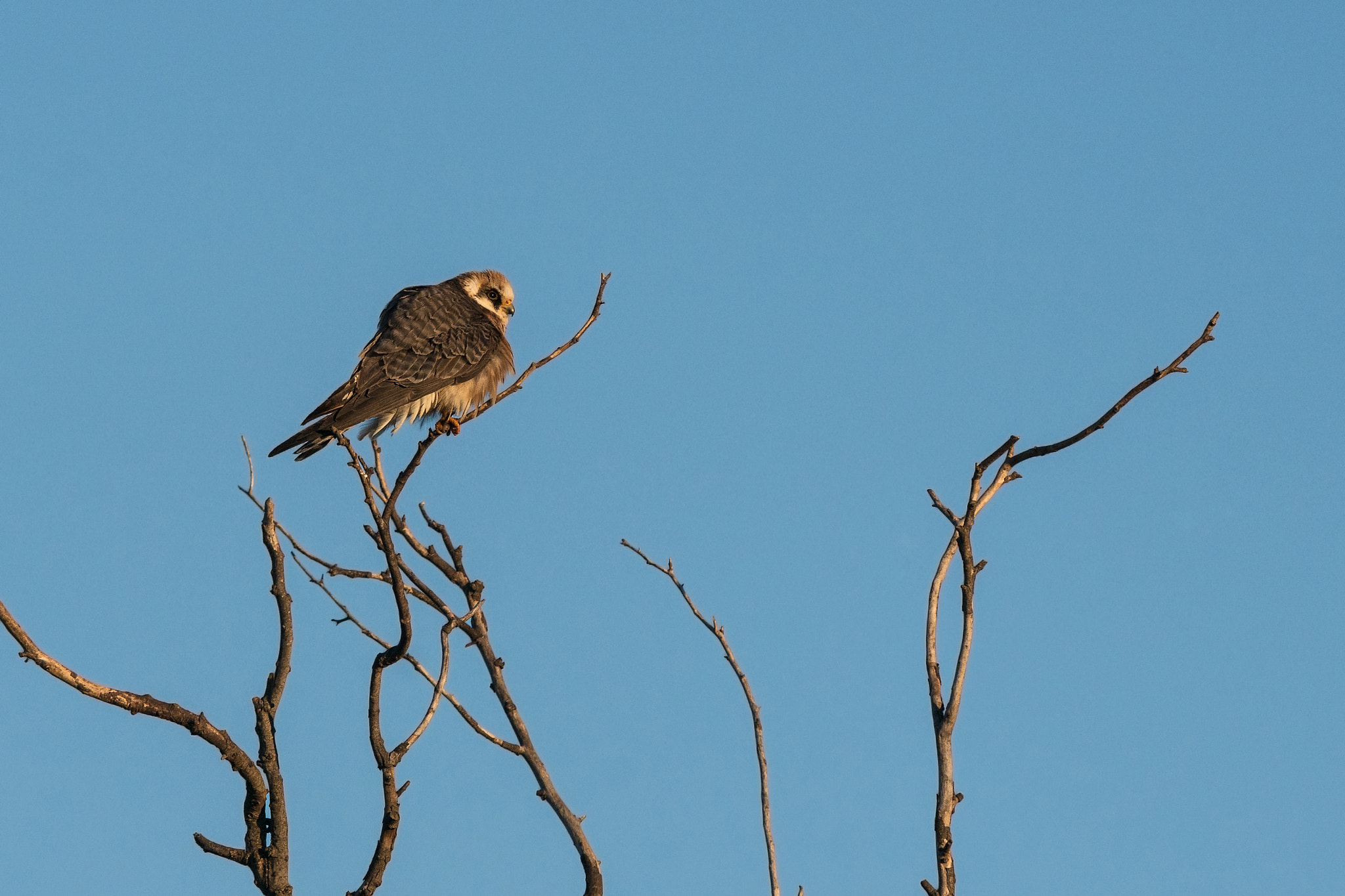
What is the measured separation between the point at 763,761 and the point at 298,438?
180 inches

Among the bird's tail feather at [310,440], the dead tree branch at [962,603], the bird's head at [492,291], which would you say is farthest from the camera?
the bird's head at [492,291]

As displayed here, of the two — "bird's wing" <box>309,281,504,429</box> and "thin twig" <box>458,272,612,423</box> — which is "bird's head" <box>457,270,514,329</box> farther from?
"thin twig" <box>458,272,612,423</box>

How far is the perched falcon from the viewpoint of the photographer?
314 inches

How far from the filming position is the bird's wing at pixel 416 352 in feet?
26.1

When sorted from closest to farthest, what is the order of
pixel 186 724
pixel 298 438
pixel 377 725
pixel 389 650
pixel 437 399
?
pixel 186 724 < pixel 377 725 < pixel 389 650 < pixel 298 438 < pixel 437 399

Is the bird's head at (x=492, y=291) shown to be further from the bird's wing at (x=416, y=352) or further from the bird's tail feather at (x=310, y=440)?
the bird's tail feather at (x=310, y=440)

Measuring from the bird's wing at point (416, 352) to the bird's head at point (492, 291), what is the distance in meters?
0.23

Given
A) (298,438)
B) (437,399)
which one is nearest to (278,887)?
(298,438)

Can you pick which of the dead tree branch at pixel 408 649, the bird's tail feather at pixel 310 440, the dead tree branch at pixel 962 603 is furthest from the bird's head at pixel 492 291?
the dead tree branch at pixel 962 603

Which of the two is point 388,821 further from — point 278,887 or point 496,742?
point 496,742

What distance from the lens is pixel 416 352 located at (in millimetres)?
8469


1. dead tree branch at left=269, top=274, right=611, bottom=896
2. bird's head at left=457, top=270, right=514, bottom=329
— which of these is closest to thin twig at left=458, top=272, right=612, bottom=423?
dead tree branch at left=269, top=274, right=611, bottom=896

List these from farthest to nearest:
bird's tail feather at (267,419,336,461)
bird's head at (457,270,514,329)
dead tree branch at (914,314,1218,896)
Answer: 1. bird's head at (457,270,514,329)
2. bird's tail feather at (267,419,336,461)
3. dead tree branch at (914,314,1218,896)

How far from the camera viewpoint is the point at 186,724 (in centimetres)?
317
